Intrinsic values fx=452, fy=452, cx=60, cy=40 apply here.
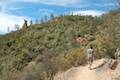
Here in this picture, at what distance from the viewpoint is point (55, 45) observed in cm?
5928

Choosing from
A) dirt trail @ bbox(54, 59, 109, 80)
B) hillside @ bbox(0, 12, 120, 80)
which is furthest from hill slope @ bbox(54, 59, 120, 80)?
hillside @ bbox(0, 12, 120, 80)

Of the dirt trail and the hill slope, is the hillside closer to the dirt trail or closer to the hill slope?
the dirt trail

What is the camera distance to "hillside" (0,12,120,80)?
32.9m

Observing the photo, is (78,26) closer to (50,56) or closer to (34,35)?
(34,35)

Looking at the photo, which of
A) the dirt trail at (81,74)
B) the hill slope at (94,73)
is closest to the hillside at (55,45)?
the dirt trail at (81,74)

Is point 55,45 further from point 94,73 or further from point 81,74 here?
point 94,73

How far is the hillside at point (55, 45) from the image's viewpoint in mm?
32906

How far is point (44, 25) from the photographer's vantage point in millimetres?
77250

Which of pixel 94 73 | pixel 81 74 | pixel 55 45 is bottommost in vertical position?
pixel 55 45

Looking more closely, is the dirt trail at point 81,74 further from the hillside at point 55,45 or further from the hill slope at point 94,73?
the hillside at point 55,45

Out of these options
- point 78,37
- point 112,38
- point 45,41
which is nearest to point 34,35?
point 45,41

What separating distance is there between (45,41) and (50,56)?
26274mm

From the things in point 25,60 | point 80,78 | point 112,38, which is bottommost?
point 25,60

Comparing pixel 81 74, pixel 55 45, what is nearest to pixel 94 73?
pixel 81 74
